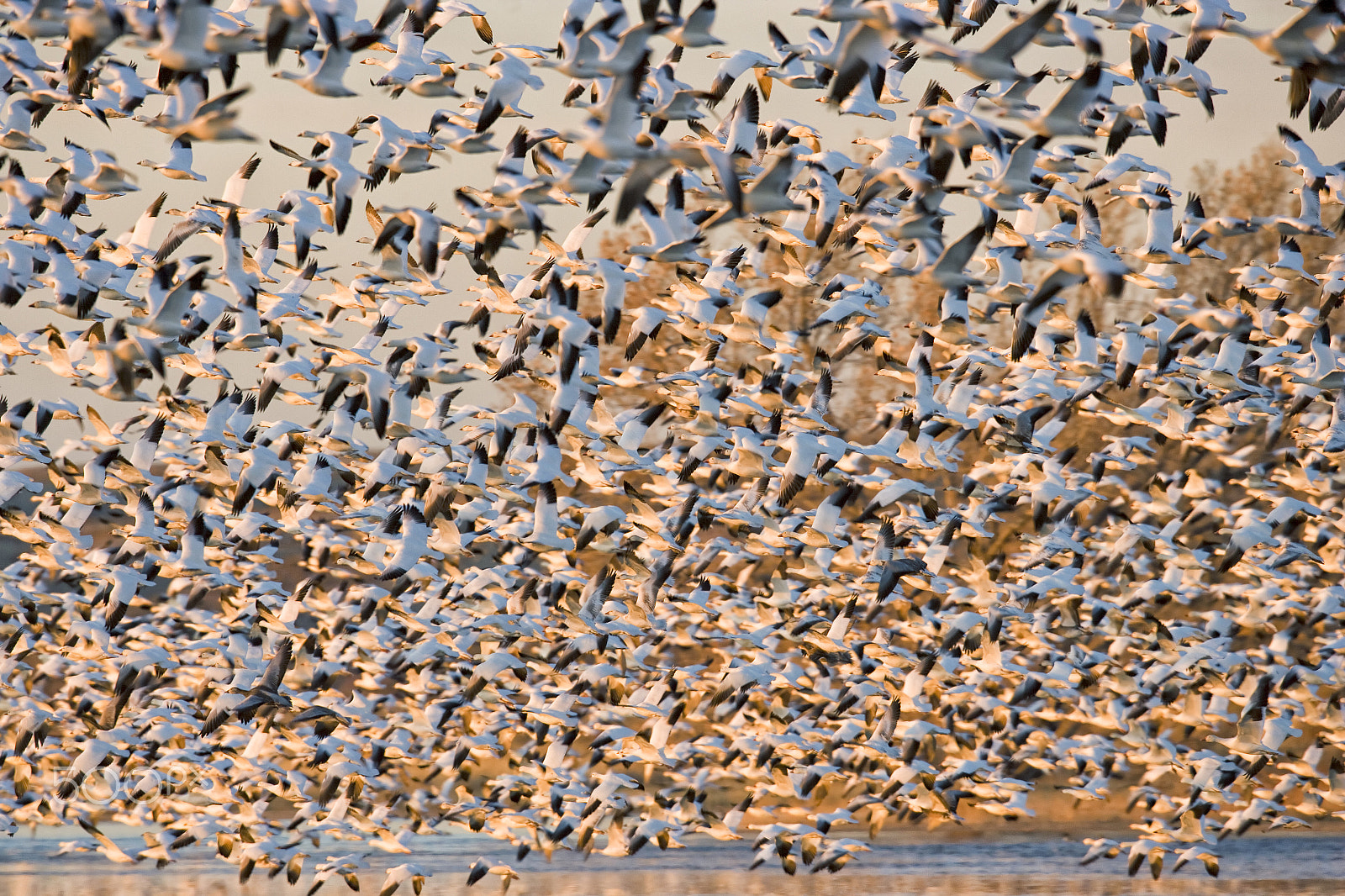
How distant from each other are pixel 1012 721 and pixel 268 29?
48.2 feet

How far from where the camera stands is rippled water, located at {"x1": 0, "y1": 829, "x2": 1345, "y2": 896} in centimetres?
2592

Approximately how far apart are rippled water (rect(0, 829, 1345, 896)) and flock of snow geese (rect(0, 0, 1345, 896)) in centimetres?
171

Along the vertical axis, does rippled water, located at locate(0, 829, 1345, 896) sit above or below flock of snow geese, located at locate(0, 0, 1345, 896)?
below

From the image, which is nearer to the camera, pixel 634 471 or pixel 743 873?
pixel 634 471

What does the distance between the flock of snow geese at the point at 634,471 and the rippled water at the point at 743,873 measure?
5.61ft

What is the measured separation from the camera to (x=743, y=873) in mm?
29234

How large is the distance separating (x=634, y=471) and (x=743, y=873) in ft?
33.2

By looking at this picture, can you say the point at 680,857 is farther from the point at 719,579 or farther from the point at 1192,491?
the point at 1192,491

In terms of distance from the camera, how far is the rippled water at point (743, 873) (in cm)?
2592

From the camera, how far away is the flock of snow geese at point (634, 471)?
18.3m

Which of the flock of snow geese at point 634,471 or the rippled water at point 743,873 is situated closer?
the flock of snow geese at point 634,471

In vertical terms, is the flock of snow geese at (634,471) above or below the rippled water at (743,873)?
above

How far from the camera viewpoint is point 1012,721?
955 inches

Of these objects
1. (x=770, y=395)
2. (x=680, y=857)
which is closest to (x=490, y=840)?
(x=680, y=857)
